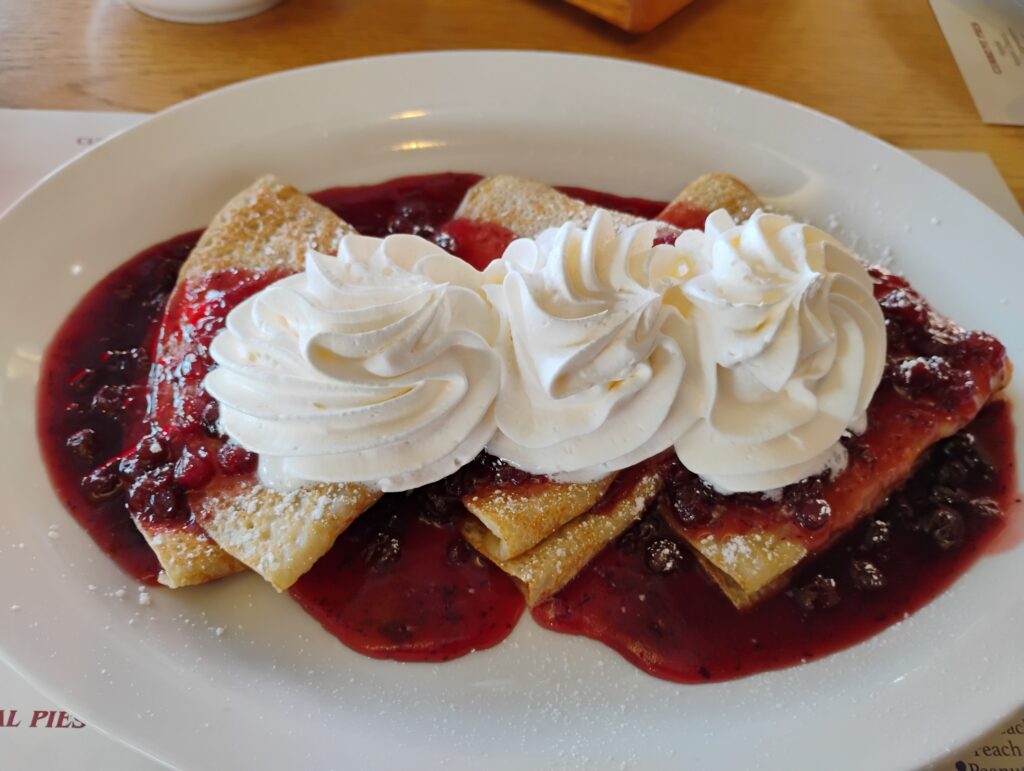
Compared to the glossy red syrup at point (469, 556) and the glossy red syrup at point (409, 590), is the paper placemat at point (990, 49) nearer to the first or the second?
the glossy red syrup at point (469, 556)

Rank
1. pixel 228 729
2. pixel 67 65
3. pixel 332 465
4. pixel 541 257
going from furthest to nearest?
1. pixel 67 65
2. pixel 541 257
3. pixel 332 465
4. pixel 228 729

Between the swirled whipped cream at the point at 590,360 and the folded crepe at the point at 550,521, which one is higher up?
the swirled whipped cream at the point at 590,360

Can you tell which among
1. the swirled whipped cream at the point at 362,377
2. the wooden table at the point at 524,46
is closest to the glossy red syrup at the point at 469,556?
the swirled whipped cream at the point at 362,377

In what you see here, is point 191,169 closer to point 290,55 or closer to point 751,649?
point 290,55

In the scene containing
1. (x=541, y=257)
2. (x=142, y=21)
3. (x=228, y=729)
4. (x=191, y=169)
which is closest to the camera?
(x=228, y=729)

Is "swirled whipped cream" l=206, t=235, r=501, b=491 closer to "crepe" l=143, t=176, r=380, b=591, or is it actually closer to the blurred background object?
"crepe" l=143, t=176, r=380, b=591

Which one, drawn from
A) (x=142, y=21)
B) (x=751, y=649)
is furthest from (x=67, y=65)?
(x=751, y=649)

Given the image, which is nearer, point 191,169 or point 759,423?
point 759,423
